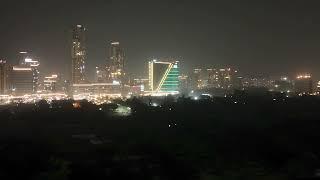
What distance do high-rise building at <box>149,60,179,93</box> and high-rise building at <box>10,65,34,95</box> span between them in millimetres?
9137

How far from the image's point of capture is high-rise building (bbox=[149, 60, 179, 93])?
39.4 m

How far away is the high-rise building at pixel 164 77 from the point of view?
39.4m

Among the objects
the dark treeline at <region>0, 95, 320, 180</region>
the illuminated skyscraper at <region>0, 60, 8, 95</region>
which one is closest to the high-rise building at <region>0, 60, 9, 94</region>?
the illuminated skyscraper at <region>0, 60, 8, 95</region>

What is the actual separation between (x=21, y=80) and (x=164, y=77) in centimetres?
1068

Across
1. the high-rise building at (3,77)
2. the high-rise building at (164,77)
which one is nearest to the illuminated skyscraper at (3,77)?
the high-rise building at (3,77)

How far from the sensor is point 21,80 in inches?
1547

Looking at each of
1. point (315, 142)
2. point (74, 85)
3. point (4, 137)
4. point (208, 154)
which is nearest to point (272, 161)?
point (208, 154)

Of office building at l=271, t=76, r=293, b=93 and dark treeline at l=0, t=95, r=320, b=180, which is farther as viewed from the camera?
office building at l=271, t=76, r=293, b=93

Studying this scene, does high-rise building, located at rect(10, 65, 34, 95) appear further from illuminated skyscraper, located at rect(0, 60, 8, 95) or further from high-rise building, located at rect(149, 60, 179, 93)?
high-rise building, located at rect(149, 60, 179, 93)

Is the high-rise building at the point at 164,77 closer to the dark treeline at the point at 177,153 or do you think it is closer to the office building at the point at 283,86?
the office building at the point at 283,86

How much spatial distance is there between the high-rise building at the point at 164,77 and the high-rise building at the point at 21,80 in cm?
914

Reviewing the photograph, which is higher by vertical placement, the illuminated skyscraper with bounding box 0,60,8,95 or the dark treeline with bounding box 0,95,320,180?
the illuminated skyscraper with bounding box 0,60,8,95

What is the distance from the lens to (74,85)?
137 feet

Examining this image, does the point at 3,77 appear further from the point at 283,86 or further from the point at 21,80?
the point at 283,86
